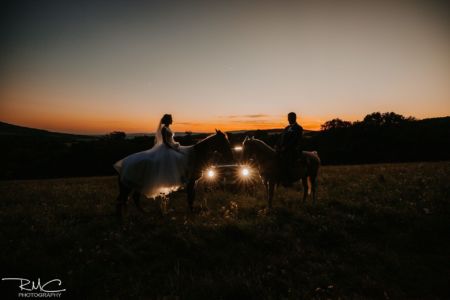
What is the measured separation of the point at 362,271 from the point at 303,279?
1.46 m

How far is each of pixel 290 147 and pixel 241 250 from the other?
17.5 ft

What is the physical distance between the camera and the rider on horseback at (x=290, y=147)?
1064 cm

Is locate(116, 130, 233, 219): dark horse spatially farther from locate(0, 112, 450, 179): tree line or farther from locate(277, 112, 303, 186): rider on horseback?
locate(0, 112, 450, 179): tree line

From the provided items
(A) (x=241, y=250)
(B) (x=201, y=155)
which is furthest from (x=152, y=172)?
(A) (x=241, y=250)

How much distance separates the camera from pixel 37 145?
64125 millimetres

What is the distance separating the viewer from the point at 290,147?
10695mm

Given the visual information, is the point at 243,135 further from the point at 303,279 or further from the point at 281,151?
the point at 303,279

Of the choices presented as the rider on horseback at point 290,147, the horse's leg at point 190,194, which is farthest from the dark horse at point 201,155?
the rider on horseback at point 290,147

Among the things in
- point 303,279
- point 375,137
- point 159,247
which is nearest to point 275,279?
point 303,279

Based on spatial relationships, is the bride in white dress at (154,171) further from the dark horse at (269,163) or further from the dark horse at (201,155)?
the dark horse at (269,163)

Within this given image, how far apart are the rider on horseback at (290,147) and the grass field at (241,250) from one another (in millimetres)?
1391

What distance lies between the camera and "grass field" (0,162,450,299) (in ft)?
16.5

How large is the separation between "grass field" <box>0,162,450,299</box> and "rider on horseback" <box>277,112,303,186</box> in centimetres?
139

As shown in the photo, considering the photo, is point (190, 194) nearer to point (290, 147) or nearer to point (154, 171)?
point (154, 171)
